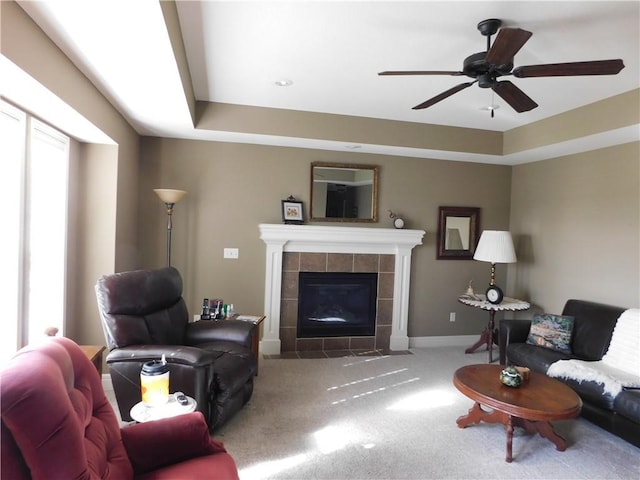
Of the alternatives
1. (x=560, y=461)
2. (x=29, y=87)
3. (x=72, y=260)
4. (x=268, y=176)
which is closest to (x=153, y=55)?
(x=29, y=87)

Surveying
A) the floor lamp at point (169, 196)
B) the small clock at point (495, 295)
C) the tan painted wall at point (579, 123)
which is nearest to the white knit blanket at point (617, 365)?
the small clock at point (495, 295)

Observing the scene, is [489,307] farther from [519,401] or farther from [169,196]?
[169,196]

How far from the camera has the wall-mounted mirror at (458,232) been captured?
5.02 metres

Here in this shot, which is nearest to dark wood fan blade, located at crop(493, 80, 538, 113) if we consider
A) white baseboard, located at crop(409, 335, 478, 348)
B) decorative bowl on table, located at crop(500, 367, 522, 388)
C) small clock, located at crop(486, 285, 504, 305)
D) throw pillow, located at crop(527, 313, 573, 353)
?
decorative bowl on table, located at crop(500, 367, 522, 388)

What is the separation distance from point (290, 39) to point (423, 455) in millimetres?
2738

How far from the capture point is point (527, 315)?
16.5 feet

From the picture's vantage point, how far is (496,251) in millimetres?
4438

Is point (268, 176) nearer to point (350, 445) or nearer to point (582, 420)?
point (350, 445)

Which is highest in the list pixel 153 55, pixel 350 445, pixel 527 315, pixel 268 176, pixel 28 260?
pixel 153 55

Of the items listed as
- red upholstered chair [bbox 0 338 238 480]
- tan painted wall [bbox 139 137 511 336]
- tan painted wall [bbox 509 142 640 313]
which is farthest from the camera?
tan painted wall [bbox 139 137 511 336]

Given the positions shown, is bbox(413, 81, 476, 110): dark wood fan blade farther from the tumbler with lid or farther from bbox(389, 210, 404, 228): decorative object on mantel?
the tumbler with lid

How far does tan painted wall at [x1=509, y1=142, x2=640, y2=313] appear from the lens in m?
3.77

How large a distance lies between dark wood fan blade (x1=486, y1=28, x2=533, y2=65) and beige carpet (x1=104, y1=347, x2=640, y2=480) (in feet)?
7.65

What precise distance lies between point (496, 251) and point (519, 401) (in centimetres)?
222
